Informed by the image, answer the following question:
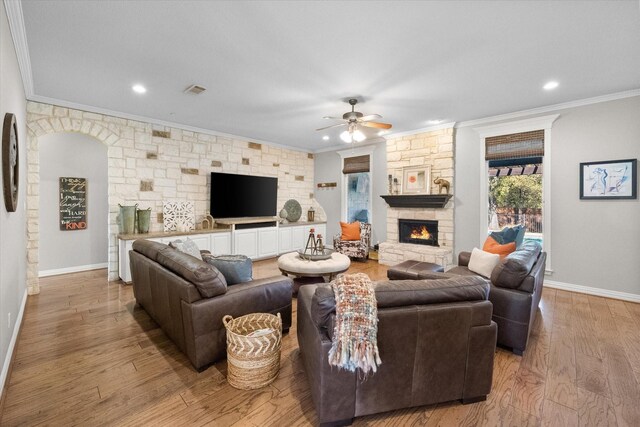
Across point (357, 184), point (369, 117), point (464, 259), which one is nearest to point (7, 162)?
point (369, 117)

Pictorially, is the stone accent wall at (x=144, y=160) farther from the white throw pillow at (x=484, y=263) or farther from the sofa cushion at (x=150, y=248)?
the white throw pillow at (x=484, y=263)

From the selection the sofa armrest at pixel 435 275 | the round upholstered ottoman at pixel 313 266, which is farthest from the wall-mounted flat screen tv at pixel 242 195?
the sofa armrest at pixel 435 275

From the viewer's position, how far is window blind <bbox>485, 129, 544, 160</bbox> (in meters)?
4.38

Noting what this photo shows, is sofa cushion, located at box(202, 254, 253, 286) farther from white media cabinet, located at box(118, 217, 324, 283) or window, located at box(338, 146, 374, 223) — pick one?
window, located at box(338, 146, 374, 223)

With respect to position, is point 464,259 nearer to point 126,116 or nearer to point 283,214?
point 283,214

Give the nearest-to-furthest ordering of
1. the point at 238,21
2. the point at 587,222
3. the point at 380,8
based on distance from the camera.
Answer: the point at 380,8, the point at 238,21, the point at 587,222

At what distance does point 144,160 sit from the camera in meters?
4.86

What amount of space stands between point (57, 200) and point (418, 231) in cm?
671

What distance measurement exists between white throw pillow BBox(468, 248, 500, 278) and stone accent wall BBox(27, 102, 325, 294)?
4.78 metres

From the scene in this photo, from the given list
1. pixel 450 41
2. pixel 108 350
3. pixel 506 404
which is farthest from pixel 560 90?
pixel 108 350

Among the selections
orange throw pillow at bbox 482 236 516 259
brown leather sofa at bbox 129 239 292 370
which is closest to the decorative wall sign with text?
brown leather sofa at bbox 129 239 292 370

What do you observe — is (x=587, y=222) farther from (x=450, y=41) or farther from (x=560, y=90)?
(x=450, y=41)

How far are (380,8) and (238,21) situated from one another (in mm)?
1132

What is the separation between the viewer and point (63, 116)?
4.10m
